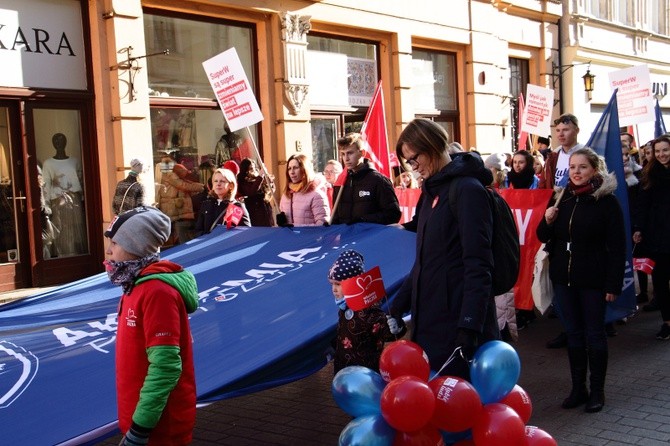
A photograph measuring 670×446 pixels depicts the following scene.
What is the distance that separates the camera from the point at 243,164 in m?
10.2

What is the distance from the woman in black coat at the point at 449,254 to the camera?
11.7 feet

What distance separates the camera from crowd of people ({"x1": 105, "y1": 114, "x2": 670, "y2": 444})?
3.20 m

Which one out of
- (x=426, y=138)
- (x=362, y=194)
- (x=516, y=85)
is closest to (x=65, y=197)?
(x=362, y=194)

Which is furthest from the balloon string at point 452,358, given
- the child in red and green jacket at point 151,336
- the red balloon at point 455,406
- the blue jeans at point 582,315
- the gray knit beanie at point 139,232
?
the blue jeans at point 582,315

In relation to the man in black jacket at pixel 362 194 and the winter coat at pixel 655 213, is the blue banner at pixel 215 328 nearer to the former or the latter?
the man in black jacket at pixel 362 194

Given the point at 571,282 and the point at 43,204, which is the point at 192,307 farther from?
the point at 43,204

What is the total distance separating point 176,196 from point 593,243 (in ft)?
25.6

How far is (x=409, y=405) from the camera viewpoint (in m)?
3.18

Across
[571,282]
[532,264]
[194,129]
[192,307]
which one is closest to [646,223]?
[532,264]

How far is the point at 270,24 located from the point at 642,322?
320 inches

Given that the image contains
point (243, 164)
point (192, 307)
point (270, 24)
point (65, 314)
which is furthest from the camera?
point (270, 24)

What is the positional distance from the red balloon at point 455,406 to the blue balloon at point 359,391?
0.85 ft

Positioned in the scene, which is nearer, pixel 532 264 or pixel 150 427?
pixel 150 427

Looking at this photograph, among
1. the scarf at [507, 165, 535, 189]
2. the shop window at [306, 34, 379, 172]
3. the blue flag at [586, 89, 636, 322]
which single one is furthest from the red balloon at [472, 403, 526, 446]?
the shop window at [306, 34, 379, 172]
